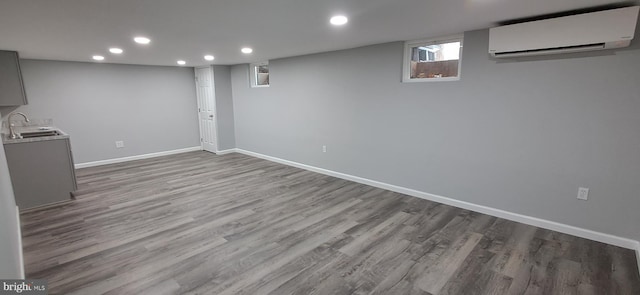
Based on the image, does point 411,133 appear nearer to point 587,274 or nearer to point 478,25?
point 478,25

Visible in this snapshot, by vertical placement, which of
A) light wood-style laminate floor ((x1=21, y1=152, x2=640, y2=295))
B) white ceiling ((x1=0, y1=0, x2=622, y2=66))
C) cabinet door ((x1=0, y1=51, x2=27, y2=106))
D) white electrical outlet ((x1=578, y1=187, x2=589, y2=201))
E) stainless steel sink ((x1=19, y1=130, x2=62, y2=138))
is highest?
white ceiling ((x1=0, y1=0, x2=622, y2=66))

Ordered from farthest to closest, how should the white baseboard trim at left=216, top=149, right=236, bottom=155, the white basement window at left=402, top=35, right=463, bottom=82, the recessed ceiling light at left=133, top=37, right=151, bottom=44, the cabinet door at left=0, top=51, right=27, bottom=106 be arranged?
the white baseboard trim at left=216, top=149, right=236, bottom=155, the cabinet door at left=0, top=51, right=27, bottom=106, the white basement window at left=402, top=35, right=463, bottom=82, the recessed ceiling light at left=133, top=37, right=151, bottom=44

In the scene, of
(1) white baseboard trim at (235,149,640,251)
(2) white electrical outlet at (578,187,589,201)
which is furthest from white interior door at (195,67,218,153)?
(2) white electrical outlet at (578,187,589,201)

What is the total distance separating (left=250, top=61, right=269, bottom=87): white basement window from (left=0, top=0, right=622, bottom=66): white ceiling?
7.73ft

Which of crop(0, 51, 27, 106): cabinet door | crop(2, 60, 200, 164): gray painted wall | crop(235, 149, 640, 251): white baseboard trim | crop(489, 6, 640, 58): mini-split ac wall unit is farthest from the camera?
crop(2, 60, 200, 164): gray painted wall

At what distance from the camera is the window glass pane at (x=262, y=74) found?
616cm

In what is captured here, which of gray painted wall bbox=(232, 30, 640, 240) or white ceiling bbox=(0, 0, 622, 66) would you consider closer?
white ceiling bbox=(0, 0, 622, 66)

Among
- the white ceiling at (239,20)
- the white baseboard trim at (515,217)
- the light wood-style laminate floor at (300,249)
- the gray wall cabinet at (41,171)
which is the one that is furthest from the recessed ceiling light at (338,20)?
the gray wall cabinet at (41,171)

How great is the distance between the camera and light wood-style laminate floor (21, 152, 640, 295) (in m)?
2.20

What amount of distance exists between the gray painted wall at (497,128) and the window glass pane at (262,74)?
1.31m

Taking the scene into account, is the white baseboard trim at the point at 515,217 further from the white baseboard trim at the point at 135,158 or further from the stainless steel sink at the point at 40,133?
the stainless steel sink at the point at 40,133

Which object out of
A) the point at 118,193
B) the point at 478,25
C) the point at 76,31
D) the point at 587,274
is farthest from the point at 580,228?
the point at 118,193

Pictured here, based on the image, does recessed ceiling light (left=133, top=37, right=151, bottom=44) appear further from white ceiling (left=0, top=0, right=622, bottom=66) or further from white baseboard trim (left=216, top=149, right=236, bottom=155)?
white baseboard trim (left=216, top=149, right=236, bottom=155)

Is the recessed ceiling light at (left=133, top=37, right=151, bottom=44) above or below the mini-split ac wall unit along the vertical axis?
above
